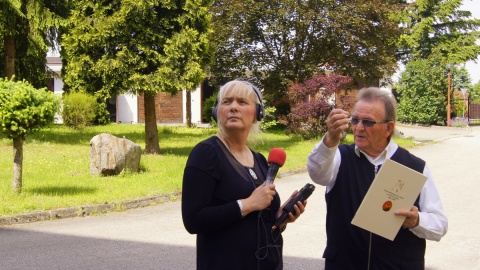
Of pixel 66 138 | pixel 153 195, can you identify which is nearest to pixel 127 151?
pixel 153 195

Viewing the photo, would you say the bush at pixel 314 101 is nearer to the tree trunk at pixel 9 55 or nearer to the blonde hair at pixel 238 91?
the tree trunk at pixel 9 55

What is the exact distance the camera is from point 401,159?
3488 millimetres

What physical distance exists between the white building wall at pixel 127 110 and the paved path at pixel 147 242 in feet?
105

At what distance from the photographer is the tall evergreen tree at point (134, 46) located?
18.4m

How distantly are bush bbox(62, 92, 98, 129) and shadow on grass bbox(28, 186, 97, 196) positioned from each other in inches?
612

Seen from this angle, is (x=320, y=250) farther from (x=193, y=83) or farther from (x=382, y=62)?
(x=382, y=62)

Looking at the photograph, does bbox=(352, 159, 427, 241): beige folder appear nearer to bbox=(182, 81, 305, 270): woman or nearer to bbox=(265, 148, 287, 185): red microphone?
bbox=(182, 81, 305, 270): woman

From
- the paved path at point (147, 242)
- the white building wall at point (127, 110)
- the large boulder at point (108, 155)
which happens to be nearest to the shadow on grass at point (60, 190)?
the paved path at point (147, 242)

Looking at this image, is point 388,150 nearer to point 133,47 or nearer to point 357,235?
point 357,235

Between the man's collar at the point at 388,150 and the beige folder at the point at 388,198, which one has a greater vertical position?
the man's collar at the point at 388,150

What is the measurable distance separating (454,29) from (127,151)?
4827cm

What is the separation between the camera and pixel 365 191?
11.3 ft

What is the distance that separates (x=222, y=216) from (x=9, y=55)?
2119 cm

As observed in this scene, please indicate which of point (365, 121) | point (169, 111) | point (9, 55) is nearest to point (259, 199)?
point (365, 121)
